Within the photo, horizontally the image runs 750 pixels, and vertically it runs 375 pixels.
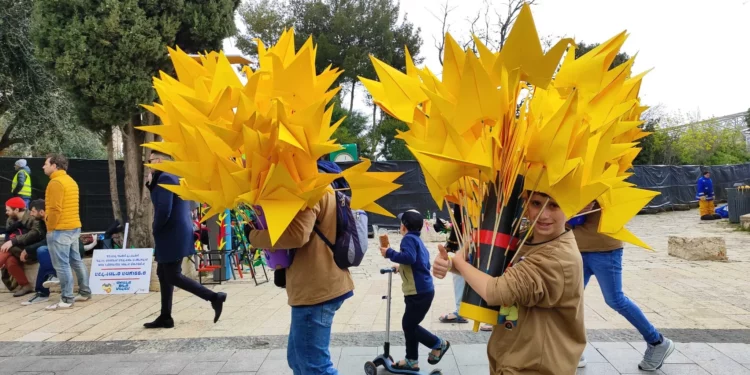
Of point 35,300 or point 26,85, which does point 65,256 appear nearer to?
point 35,300

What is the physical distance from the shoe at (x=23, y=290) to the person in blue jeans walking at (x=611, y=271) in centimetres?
730

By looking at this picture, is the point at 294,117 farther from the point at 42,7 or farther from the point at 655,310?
the point at 42,7

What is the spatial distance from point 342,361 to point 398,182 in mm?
11256

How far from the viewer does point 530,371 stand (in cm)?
205

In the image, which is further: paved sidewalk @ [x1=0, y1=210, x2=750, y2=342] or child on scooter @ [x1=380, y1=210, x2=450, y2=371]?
paved sidewalk @ [x1=0, y1=210, x2=750, y2=342]

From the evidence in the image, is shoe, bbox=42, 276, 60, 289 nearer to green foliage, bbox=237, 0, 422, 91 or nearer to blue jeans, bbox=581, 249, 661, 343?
blue jeans, bbox=581, 249, 661, 343

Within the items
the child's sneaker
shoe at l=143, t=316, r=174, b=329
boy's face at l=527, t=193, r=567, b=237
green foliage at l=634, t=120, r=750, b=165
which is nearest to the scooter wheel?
the child's sneaker

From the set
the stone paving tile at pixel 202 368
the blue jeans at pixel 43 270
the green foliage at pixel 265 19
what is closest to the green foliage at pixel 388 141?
the green foliage at pixel 265 19

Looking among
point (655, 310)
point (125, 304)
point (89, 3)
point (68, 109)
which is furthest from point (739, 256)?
point (68, 109)

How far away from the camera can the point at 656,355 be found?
3.87m

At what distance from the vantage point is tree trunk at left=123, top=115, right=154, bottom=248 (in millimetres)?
8844

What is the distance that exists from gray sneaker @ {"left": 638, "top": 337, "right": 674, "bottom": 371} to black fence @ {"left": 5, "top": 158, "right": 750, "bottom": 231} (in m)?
2.87

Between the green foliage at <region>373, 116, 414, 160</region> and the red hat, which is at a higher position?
the green foliage at <region>373, 116, 414, 160</region>

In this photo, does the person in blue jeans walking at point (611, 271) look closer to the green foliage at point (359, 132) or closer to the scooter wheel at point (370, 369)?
the scooter wheel at point (370, 369)
